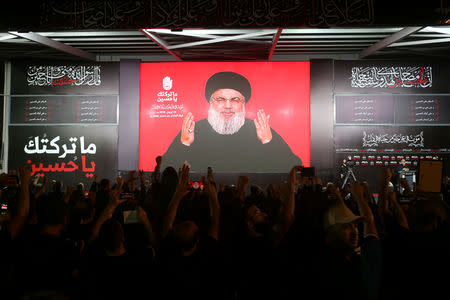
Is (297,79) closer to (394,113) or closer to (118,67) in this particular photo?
(394,113)

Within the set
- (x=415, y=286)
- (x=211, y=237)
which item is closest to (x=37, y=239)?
(x=211, y=237)

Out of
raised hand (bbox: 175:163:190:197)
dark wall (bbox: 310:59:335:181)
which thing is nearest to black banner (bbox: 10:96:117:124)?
dark wall (bbox: 310:59:335:181)

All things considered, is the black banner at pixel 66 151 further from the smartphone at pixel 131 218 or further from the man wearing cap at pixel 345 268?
the man wearing cap at pixel 345 268

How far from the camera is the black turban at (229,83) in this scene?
261 inches

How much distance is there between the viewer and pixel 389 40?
564 centimetres

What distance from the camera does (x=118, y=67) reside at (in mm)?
6672

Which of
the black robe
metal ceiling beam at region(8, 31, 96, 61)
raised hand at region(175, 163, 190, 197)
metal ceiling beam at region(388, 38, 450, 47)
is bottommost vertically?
raised hand at region(175, 163, 190, 197)

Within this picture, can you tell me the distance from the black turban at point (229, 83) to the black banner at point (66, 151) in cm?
219

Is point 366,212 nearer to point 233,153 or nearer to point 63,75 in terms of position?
point 233,153

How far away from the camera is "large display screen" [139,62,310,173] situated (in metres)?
6.58

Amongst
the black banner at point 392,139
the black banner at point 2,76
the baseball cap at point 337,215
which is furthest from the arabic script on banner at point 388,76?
the black banner at point 2,76

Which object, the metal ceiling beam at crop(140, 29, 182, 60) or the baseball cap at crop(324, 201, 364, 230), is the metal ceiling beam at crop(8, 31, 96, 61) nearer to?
the metal ceiling beam at crop(140, 29, 182, 60)

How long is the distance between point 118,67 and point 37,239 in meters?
5.79

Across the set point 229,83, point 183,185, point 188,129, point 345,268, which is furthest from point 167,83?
point 345,268
